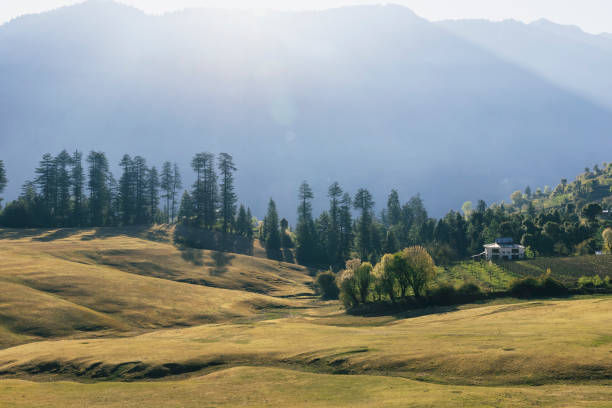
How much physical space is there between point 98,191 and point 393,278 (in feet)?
396

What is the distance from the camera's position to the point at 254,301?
101750 millimetres

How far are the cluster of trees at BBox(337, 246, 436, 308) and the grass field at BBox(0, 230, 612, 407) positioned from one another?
7765 millimetres

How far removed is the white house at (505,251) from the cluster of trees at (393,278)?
202ft

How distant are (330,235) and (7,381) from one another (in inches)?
5332

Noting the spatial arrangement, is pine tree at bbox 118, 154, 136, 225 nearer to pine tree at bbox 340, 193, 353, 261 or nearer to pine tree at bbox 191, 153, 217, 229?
pine tree at bbox 191, 153, 217, 229

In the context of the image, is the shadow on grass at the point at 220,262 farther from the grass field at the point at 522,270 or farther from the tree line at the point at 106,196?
the grass field at the point at 522,270

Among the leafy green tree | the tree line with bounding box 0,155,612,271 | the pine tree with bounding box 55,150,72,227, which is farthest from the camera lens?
the pine tree with bounding box 55,150,72,227

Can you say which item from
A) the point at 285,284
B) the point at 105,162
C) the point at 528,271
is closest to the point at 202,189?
the point at 105,162

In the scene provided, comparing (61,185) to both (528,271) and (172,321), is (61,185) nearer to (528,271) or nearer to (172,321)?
(172,321)

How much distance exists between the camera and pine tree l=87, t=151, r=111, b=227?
526ft

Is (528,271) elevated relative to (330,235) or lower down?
lower down

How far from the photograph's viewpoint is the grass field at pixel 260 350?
34375 mm

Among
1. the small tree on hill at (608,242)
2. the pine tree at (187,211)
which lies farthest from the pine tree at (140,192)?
the small tree on hill at (608,242)

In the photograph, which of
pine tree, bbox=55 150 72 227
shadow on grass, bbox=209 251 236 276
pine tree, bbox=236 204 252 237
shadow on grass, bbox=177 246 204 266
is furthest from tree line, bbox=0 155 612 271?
shadow on grass, bbox=177 246 204 266
